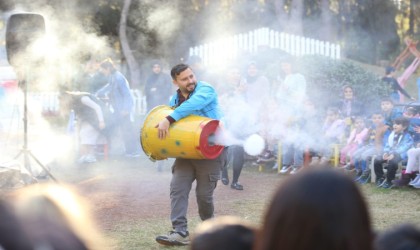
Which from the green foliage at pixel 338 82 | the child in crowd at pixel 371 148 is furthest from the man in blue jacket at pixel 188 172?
the green foliage at pixel 338 82

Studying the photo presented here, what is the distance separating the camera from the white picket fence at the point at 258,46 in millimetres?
19922

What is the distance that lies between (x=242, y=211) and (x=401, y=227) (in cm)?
603

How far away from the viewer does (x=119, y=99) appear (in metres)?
13.5

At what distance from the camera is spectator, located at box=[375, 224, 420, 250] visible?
2.10 metres

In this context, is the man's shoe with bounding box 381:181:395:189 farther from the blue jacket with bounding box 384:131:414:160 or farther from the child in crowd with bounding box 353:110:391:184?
the child in crowd with bounding box 353:110:391:184

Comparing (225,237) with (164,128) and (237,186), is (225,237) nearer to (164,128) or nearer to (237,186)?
(164,128)

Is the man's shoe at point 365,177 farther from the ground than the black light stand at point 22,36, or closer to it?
closer to it

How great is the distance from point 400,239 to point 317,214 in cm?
49

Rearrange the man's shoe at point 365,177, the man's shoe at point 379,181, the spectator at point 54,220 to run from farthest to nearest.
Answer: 1. the man's shoe at point 365,177
2. the man's shoe at point 379,181
3. the spectator at point 54,220

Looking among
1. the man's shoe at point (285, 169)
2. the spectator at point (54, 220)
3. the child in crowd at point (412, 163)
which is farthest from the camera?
the man's shoe at point (285, 169)

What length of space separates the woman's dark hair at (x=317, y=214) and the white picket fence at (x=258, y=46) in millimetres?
18012

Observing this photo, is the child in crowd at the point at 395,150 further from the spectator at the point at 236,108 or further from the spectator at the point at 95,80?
the spectator at the point at 95,80

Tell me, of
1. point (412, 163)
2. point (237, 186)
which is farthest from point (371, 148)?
point (237, 186)

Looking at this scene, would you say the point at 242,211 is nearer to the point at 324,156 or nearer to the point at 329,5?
the point at 324,156
